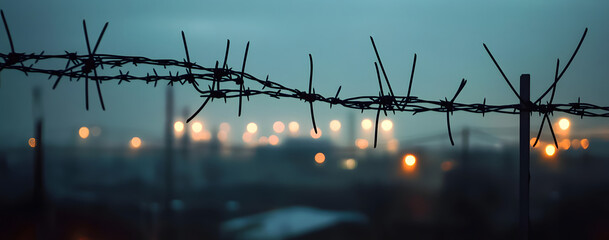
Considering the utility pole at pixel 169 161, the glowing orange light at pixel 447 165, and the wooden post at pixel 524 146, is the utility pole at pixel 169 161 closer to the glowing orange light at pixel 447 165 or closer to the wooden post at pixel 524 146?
the wooden post at pixel 524 146

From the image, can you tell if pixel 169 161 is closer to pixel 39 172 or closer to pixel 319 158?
pixel 39 172

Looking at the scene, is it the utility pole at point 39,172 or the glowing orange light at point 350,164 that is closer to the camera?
the utility pole at point 39,172

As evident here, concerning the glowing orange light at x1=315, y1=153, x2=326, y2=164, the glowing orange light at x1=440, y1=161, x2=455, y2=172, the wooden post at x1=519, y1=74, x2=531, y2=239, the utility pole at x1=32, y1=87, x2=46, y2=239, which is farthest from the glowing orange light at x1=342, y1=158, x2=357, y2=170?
the wooden post at x1=519, y1=74, x2=531, y2=239

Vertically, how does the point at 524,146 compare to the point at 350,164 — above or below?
above

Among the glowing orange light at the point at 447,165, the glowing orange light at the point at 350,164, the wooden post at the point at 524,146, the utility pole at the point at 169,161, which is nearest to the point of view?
the wooden post at the point at 524,146

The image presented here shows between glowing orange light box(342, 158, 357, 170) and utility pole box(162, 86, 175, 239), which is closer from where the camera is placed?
utility pole box(162, 86, 175, 239)

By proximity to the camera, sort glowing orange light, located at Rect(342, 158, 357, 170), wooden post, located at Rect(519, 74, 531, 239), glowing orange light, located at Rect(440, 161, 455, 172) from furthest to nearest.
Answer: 1. glowing orange light, located at Rect(342, 158, 357, 170)
2. glowing orange light, located at Rect(440, 161, 455, 172)
3. wooden post, located at Rect(519, 74, 531, 239)

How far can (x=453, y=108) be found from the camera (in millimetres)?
1632

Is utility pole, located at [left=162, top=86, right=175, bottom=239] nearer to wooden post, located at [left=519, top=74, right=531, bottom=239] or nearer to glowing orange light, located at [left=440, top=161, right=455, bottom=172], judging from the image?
wooden post, located at [left=519, top=74, right=531, bottom=239]

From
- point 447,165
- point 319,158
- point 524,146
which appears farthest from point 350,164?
point 524,146

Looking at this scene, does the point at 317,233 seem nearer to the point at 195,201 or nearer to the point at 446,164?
the point at 446,164

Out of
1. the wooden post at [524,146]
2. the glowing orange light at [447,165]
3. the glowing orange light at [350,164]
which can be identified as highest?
the wooden post at [524,146]

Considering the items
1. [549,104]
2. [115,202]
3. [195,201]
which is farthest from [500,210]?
[549,104]

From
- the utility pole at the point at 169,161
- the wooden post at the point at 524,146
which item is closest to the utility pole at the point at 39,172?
the utility pole at the point at 169,161
